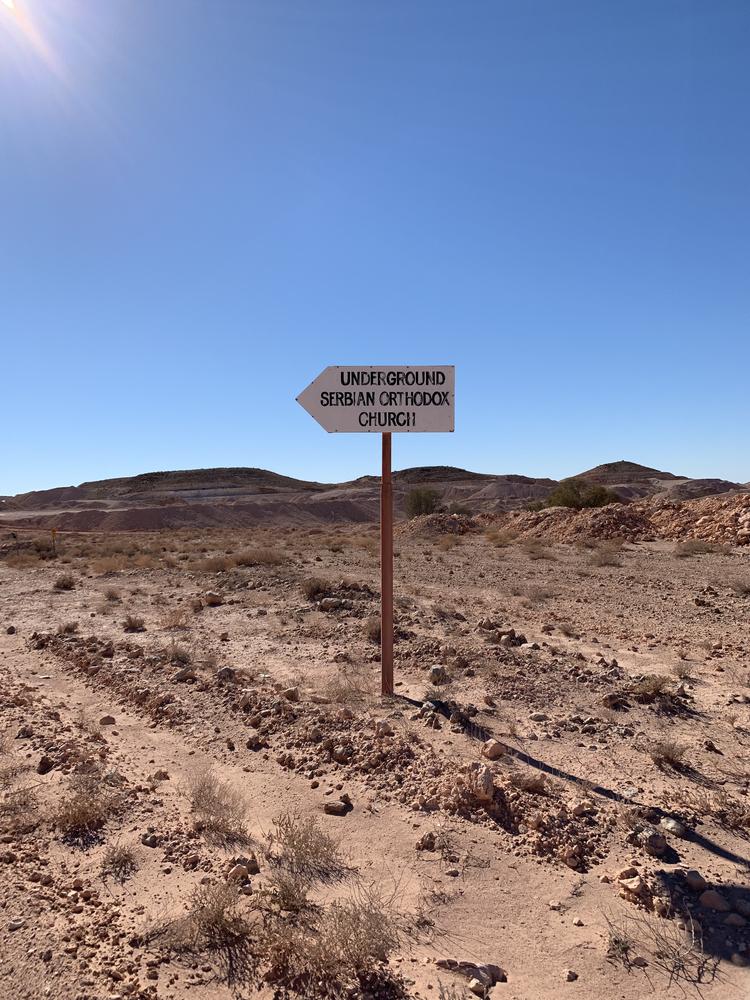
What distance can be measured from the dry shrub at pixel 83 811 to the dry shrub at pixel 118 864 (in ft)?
1.13

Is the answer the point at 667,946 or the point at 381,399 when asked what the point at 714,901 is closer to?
the point at 667,946

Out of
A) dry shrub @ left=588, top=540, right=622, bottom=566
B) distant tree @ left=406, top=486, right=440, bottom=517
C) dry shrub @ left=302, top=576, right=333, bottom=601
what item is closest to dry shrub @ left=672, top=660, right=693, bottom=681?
dry shrub @ left=302, top=576, right=333, bottom=601

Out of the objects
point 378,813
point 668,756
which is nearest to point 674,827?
point 668,756

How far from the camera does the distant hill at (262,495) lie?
2731 inches

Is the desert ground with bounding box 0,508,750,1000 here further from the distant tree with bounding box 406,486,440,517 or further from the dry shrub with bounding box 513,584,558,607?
the distant tree with bounding box 406,486,440,517

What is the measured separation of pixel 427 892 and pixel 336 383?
4420mm

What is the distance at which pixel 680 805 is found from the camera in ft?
14.8

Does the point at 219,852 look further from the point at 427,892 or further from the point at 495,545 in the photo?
the point at 495,545

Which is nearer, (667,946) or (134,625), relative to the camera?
(667,946)

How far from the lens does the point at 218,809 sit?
4.62m

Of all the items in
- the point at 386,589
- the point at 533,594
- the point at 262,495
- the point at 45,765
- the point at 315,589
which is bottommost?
the point at 45,765

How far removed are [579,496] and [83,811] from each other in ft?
136

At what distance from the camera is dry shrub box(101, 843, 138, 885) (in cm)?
387

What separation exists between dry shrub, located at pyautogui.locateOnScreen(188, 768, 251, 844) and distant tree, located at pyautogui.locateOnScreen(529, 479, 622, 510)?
38351 mm
